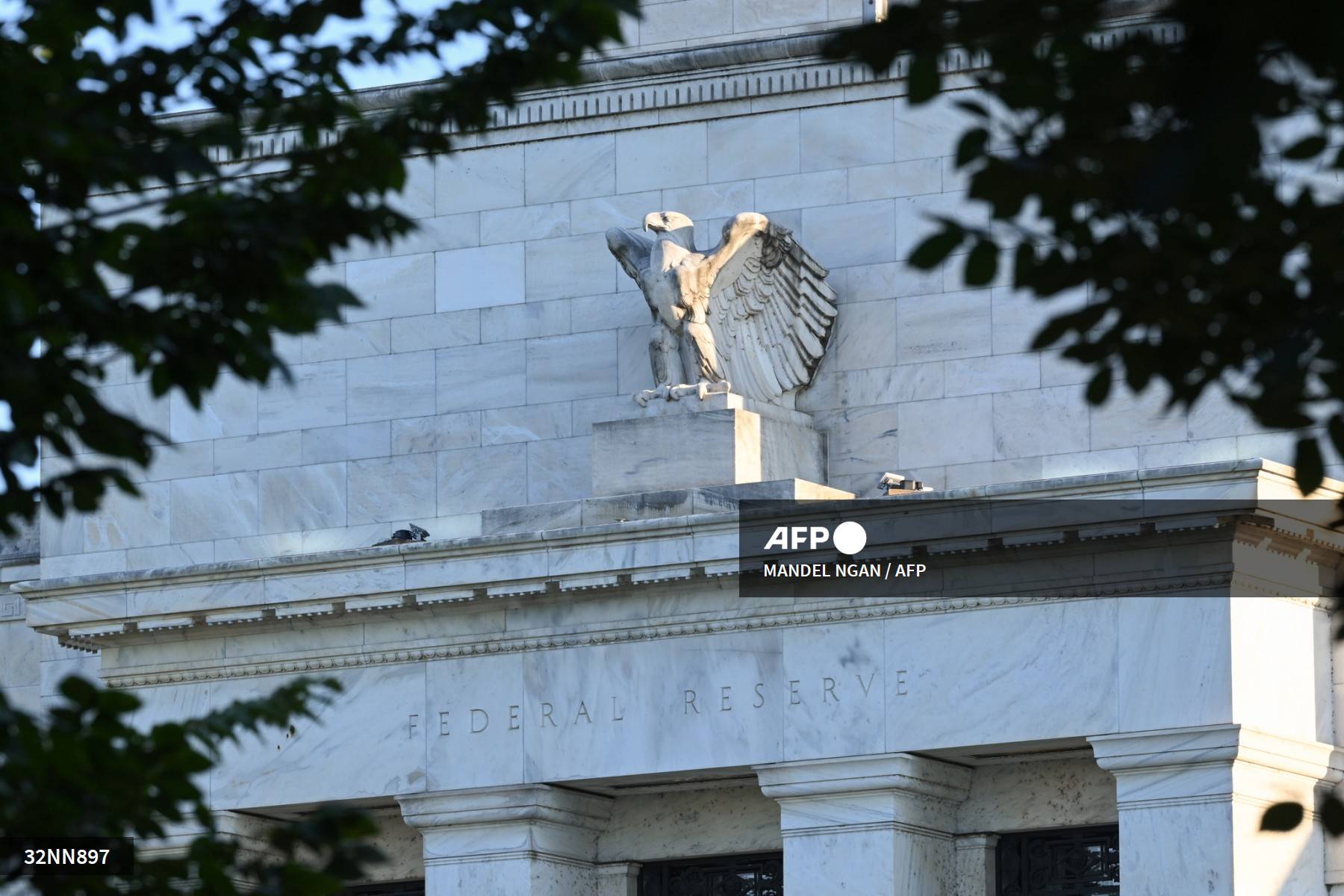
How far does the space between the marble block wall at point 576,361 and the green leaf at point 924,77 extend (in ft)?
38.2

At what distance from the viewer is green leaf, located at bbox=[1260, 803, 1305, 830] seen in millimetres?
7211

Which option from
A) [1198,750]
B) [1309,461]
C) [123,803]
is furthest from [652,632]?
[1309,461]

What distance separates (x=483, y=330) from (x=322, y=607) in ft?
9.41

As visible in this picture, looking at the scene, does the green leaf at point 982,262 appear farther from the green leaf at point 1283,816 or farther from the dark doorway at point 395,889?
the dark doorway at point 395,889

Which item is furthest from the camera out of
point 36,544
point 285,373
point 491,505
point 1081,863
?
point 36,544

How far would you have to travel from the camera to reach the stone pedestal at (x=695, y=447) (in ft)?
61.9

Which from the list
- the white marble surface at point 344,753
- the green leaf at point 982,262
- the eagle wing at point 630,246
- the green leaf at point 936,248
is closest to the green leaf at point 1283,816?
the green leaf at point 982,262

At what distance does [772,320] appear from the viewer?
64.9 ft

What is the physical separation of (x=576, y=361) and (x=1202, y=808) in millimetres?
6469

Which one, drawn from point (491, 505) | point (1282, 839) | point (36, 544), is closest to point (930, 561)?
point (1282, 839)

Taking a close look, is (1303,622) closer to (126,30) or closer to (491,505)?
(491,505)

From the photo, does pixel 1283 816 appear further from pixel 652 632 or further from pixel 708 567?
pixel 652 632

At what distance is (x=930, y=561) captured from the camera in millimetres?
17906

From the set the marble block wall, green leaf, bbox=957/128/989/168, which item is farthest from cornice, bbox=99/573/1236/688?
green leaf, bbox=957/128/989/168
